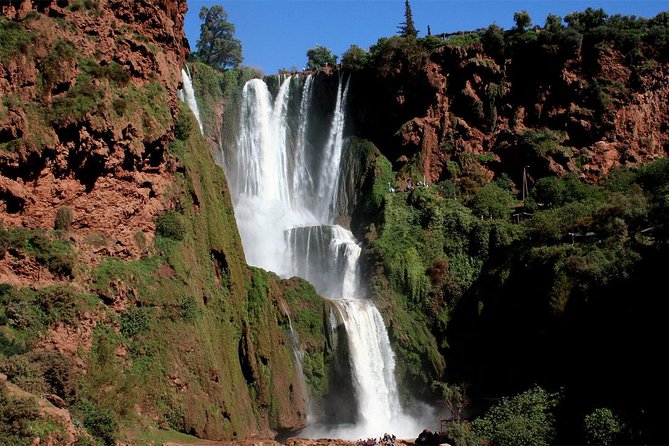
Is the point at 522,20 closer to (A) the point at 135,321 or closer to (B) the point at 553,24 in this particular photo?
(B) the point at 553,24

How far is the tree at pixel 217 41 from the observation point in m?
92.4

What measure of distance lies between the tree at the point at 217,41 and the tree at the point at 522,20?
135 ft

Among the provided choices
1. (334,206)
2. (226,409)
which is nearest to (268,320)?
(226,409)

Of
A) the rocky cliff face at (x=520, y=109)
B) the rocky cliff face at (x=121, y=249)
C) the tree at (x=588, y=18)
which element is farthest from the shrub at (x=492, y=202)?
the rocky cliff face at (x=121, y=249)

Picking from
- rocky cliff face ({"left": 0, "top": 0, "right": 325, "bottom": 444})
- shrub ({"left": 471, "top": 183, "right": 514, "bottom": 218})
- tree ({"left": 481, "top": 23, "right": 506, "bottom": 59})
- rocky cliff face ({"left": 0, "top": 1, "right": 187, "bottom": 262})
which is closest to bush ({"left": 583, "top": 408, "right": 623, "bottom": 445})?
rocky cliff face ({"left": 0, "top": 0, "right": 325, "bottom": 444})

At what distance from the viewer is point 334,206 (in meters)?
60.9

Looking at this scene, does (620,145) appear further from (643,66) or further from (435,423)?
(435,423)

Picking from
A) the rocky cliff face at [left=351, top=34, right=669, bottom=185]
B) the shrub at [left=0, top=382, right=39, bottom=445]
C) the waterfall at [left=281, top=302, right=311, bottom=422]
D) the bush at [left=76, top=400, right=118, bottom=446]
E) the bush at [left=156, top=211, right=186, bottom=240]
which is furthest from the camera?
the rocky cliff face at [left=351, top=34, right=669, bottom=185]

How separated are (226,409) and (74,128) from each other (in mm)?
13705

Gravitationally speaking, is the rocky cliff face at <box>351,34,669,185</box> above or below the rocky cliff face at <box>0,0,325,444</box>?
above

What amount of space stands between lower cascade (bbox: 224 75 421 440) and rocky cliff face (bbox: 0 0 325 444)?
18.5ft

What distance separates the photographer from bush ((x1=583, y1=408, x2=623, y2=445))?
32188 millimetres

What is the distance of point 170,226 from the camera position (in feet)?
113

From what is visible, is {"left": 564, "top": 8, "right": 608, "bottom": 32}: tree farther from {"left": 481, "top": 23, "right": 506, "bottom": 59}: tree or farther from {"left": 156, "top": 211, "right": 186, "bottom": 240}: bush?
{"left": 156, "top": 211, "right": 186, "bottom": 240}: bush
